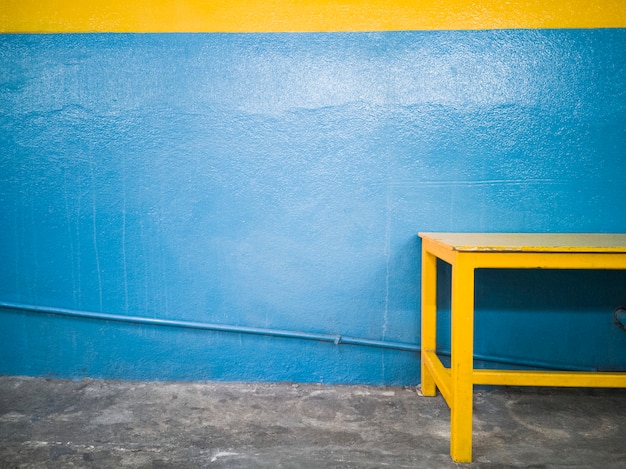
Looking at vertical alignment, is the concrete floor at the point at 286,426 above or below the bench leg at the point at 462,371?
below

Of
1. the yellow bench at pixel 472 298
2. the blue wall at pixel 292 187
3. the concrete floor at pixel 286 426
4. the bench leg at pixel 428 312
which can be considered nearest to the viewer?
the yellow bench at pixel 472 298

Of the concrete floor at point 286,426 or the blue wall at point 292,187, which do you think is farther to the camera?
the blue wall at point 292,187

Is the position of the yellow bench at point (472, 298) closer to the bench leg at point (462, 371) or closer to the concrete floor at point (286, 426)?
the bench leg at point (462, 371)

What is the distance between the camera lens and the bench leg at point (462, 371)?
5.44ft

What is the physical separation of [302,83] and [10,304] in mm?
2026

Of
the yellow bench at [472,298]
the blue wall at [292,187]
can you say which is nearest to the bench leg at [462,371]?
the yellow bench at [472,298]

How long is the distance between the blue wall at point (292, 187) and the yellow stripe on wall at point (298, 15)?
0.23ft

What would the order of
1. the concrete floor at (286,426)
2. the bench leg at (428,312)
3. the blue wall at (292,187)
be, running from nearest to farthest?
the concrete floor at (286,426)
the bench leg at (428,312)
the blue wall at (292,187)

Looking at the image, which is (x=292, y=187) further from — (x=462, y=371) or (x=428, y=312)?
(x=462, y=371)

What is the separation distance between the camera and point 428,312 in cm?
227

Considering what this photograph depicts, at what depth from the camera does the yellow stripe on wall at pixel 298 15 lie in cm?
232

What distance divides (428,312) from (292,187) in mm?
965

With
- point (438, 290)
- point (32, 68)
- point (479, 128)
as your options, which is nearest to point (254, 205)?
point (438, 290)

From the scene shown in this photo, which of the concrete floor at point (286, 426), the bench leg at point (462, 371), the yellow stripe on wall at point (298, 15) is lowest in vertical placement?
the concrete floor at point (286, 426)
